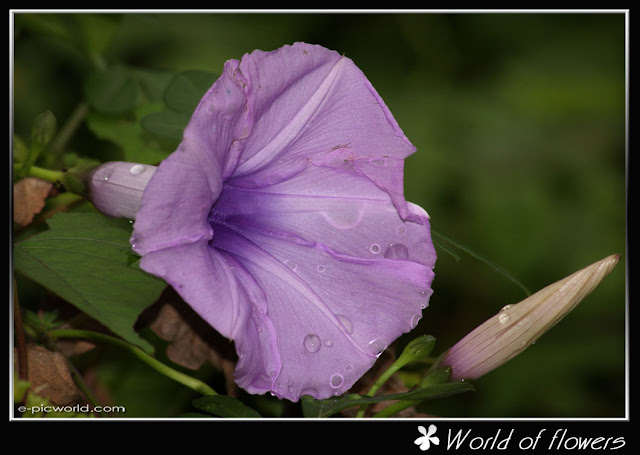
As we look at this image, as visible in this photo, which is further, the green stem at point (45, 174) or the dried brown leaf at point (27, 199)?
the dried brown leaf at point (27, 199)

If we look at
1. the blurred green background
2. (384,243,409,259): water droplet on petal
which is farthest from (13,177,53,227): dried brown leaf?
(384,243,409,259): water droplet on petal

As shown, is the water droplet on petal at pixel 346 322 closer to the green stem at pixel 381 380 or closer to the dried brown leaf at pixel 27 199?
the green stem at pixel 381 380

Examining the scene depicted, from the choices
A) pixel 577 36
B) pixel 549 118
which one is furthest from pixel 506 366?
pixel 577 36

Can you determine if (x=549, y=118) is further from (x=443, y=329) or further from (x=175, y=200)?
(x=175, y=200)

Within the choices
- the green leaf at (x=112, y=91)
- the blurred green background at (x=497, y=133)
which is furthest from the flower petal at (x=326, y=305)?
the blurred green background at (x=497, y=133)

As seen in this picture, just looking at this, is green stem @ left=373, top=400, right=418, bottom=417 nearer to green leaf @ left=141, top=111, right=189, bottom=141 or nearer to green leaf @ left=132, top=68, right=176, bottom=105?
green leaf @ left=141, top=111, right=189, bottom=141

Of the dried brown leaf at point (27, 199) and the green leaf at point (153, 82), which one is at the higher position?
the green leaf at point (153, 82)

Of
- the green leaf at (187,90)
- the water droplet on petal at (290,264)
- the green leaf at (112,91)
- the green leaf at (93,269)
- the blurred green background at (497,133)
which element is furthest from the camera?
the blurred green background at (497,133)
